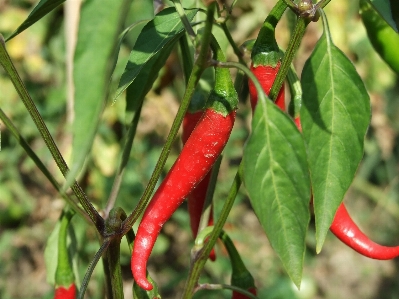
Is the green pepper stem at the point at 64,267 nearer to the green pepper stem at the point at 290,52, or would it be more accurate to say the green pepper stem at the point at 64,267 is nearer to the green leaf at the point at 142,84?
the green leaf at the point at 142,84

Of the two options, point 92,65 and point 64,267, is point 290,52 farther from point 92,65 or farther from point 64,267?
point 64,267

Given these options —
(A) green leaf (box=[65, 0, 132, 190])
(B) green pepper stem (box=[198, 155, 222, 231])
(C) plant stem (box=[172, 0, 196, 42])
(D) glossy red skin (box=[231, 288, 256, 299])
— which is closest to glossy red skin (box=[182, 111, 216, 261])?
(B) green pepper stem (box=[198, 155, 222, 231])

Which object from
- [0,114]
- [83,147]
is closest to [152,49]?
[0,114]

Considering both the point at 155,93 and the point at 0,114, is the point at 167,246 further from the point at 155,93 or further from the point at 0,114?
the point at 0,114

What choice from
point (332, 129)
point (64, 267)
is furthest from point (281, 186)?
point (64, 267)

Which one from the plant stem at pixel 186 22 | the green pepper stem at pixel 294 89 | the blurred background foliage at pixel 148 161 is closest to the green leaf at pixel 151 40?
the plant stem at pixel 186 22

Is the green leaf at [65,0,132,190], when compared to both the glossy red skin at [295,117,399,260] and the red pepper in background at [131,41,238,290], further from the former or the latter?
the glossy red skin at [295,117,399,260]
